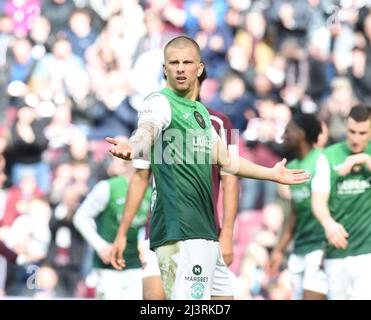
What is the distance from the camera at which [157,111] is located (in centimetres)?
708

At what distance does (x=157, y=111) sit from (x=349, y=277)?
4.51 m

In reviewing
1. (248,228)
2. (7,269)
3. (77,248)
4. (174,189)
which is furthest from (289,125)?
(174,189)

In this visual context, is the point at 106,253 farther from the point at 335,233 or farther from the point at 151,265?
the point at 151,265

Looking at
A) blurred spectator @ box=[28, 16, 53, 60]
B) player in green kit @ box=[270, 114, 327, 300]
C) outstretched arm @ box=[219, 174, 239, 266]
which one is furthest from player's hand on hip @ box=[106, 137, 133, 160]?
blurred spectator @ box=[28, 16, 53, 60]

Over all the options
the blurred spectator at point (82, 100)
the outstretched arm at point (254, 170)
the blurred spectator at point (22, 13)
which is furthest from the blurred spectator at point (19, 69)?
the outstretched arm at point (254, 170)

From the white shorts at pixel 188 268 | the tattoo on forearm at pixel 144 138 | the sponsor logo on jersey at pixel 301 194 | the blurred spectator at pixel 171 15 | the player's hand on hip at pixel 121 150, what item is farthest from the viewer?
the blurred spectator at pixel 171 15

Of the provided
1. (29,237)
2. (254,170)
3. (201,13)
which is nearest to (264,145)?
(201,13)

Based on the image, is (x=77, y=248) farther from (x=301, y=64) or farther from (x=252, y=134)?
(x=301, y=64)

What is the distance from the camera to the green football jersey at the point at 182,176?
719 centimetres

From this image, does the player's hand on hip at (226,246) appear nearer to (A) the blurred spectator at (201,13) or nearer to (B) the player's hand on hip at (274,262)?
(B) the player's hand on hip at (274,262)

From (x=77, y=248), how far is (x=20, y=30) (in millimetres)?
3049

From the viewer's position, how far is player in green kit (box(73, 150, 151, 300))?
37.4ft

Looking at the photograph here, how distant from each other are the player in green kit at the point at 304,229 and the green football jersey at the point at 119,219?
148cm

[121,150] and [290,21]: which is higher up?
[290,21]
